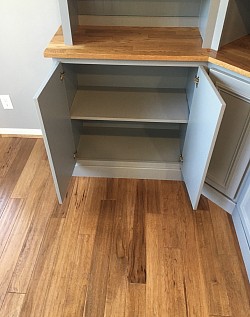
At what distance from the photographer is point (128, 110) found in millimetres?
1567

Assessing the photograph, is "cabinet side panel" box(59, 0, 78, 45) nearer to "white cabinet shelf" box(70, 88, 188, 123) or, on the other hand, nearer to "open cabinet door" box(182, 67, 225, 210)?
"white cabinet shelf" box(70, 88, 188, 123)

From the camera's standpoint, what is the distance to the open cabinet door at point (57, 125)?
1.13 m

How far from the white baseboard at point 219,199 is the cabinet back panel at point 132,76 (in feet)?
2.21

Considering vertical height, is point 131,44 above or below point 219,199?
above

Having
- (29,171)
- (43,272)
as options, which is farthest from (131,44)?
(43,272)

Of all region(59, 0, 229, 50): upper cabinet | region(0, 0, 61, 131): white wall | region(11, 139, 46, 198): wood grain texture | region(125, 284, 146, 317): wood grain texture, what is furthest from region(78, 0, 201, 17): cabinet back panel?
region(125, 284, 146, 317): wood grain texture

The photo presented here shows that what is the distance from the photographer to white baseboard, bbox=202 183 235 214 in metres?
1.58

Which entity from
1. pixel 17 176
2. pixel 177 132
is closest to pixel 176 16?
pixel 177 132

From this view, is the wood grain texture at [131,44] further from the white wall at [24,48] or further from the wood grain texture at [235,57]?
the white wall at [24,48]

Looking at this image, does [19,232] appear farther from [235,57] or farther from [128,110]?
[235,57]

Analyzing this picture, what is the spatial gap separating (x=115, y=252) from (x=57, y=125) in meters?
0.74

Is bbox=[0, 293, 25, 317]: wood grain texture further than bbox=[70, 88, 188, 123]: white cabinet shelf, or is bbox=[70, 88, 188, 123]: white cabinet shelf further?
bbox=[70, 88, 188, 123]: white cabinet shelf

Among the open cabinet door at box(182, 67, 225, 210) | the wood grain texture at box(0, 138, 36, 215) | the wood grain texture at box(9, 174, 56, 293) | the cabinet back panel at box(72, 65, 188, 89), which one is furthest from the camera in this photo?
the wood grain texture at box(0, 138, 36, 215)

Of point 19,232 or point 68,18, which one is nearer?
point 68,18
